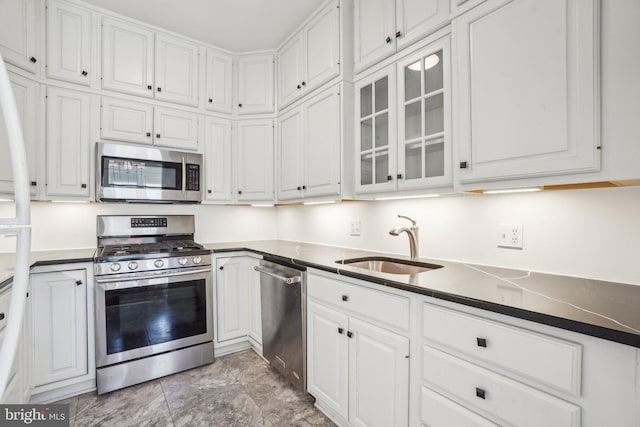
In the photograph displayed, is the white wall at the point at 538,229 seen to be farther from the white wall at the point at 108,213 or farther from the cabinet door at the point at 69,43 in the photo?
the cabinet door at the point at 69,43

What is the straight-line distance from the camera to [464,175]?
1373 millimetres

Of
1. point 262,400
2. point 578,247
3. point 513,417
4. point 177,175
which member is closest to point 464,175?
point 578,247

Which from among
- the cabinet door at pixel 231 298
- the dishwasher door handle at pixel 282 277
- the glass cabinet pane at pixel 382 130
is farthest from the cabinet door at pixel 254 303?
the glass cabinet pane at pixel 382 130

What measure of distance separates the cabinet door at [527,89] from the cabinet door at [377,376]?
834mm

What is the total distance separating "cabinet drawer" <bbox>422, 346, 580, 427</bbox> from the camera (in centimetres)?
84

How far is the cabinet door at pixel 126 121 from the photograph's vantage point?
7.57 ft

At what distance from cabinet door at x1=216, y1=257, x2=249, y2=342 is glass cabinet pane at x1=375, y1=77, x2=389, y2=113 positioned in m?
1.69

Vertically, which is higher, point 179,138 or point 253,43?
point 253,43

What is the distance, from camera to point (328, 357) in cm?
168

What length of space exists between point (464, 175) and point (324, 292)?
961 mm

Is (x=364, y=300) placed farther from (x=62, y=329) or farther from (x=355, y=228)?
(x=62, y=329)

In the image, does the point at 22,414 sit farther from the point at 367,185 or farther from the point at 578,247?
the point at 578,247

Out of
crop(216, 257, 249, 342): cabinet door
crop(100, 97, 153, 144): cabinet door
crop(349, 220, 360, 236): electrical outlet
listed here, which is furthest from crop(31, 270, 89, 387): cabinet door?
crop(349, 220, 360, 236): electrical outlet

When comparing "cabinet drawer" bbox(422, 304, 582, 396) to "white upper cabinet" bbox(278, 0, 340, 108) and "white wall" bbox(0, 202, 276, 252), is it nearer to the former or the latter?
"white upper cabinet" bbox(278, 0, 340, 108)
